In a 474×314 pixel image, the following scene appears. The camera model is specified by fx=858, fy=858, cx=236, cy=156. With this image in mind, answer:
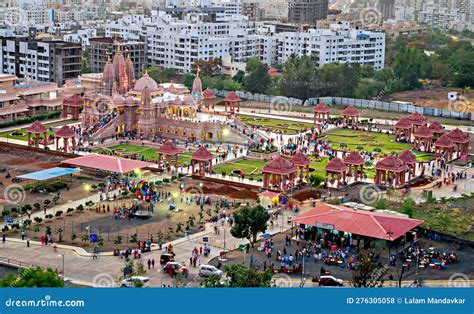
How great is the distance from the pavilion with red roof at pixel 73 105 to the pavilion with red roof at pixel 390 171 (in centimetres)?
3030

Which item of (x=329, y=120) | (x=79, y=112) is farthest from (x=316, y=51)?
(x=79, y=112)

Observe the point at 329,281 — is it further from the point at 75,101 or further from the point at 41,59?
the point at 41,59

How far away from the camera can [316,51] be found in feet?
349

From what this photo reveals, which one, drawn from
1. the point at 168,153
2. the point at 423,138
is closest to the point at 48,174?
the point at 168,153

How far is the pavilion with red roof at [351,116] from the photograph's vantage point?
73.9 metres

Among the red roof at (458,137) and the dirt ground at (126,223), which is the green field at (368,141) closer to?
the red roof at (458,137)

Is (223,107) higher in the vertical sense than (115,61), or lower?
lower

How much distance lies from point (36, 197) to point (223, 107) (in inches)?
1462

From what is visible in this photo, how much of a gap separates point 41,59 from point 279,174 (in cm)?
4892

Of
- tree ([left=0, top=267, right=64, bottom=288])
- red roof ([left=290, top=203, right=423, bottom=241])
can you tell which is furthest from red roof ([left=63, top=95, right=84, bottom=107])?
tree ([left=0, top=267, right=64, bottom=288])

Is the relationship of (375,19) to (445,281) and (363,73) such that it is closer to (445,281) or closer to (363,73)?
(363,73)

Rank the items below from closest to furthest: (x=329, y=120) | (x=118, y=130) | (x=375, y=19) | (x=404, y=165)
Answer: (x=404, y=165) → (x=118, y=130) → (x=329, y=120) → (x=375, y=19)

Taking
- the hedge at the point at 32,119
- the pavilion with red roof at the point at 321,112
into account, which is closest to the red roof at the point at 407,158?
the pavilion with red roof at the point at 321,112

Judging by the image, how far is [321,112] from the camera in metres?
74.5
